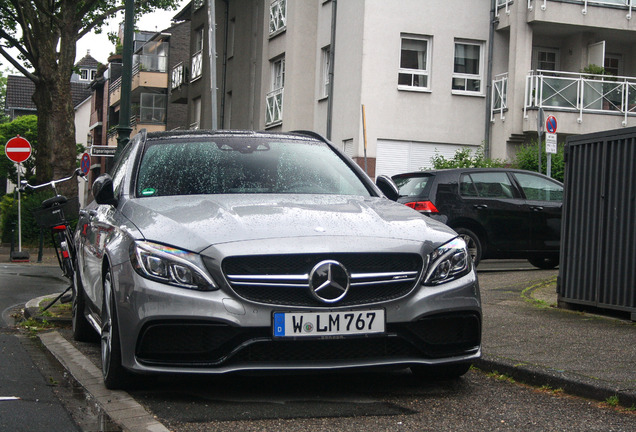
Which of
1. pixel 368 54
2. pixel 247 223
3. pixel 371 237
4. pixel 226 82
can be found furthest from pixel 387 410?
pixel 226 82

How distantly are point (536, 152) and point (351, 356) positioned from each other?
68.0 feet

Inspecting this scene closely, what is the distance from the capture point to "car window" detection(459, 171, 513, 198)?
51.5ft

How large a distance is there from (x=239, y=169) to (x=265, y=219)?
1.26m

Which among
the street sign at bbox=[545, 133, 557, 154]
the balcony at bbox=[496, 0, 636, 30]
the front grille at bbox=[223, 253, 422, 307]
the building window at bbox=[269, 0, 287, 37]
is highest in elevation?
the building window at bbox=[269, 0, 287, 37]

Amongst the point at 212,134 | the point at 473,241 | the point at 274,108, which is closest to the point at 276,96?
the point at 274,108

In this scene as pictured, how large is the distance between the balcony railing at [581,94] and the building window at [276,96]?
9.57 meters

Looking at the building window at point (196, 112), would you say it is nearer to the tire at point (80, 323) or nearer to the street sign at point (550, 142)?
the street sign at point (550, 142)

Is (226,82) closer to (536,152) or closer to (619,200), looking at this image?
(536,152)

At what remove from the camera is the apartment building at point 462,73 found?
28.0m

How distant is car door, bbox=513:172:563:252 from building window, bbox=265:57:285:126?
739 inches

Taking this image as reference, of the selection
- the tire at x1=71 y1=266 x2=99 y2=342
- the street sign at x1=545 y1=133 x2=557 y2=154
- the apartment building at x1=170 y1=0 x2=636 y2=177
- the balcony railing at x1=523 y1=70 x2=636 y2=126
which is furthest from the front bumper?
the balcony railing at x1=523 y1=70 x2=636 y2=126

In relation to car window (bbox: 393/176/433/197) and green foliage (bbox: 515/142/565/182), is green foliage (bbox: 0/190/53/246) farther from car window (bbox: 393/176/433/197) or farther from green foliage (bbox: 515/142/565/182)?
car window (bbox: 393/176/433/197)

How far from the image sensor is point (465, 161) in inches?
1011

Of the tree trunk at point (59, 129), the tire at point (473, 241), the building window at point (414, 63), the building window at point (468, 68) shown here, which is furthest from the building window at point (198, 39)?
the tire at point (473, 241)
